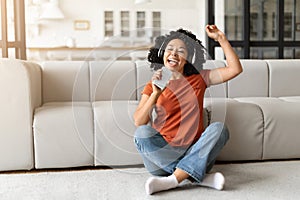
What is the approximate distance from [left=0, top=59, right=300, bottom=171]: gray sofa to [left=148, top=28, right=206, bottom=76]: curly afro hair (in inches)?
12.4

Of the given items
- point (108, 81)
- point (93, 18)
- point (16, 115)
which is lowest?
point (16, 115)

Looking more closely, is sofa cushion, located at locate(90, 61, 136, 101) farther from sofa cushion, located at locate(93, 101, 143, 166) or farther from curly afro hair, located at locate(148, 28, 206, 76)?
curly afro hair, located at locate(148, 28, 206, 76)


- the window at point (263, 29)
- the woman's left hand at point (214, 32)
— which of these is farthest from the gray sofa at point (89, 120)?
the window at point (263, 29)

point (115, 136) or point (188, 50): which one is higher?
point (188, 50)

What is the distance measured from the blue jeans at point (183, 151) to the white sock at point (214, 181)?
0.09ft

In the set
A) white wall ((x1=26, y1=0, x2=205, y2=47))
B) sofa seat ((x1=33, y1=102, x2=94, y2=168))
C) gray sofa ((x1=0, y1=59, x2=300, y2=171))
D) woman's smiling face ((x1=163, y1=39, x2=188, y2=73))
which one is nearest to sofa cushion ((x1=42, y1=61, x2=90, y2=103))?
gray sofa ((x1=0, y1=59, x2=300, y2=171))

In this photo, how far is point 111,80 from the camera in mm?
2592

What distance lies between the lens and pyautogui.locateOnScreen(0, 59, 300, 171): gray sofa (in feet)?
6.77

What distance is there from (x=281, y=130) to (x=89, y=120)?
1.00m

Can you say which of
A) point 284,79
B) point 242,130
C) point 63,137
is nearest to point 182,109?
point 242,130

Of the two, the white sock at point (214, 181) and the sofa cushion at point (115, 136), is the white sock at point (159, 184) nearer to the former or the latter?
the white sock at point (214, 181)

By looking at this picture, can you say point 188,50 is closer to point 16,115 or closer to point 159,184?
point 159,184

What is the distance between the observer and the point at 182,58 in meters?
1.82

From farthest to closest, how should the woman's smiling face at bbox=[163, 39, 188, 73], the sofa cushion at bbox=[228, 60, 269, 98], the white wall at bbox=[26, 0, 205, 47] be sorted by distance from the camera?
the white wall at bbox=[26, 0, 205, 47]
the sofa cushion at bbox=[228, 60, 269, 98]
the woman's smiling face at bbox=[163, 39, 188, 73]
